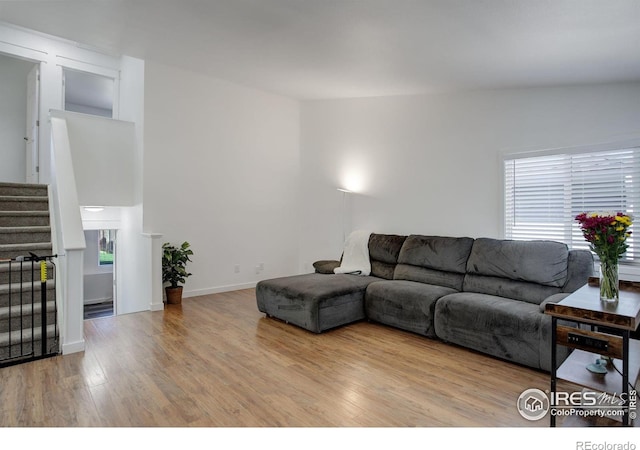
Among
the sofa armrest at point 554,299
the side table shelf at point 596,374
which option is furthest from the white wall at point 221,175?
the side table shelf at point 596,374

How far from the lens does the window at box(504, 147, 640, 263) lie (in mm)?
3270

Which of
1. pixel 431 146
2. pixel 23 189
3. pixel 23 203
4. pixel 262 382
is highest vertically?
pixel 431 146

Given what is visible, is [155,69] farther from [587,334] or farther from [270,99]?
[587,334]

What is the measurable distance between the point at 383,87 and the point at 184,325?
3710 millimetres

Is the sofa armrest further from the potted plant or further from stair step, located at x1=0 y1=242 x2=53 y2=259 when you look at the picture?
stair step, located at x1=0 y1=242 x2=53 y2=259

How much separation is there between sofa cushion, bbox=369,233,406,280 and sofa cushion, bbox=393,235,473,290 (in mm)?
111

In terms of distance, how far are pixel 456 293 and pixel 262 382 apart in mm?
2097

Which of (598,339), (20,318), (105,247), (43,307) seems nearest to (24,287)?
(20,318)

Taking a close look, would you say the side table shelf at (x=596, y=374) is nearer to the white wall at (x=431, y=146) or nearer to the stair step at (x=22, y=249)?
the white wall at (x=431, y=146)

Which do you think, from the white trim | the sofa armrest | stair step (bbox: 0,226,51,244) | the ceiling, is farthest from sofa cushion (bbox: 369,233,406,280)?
stair step (bbox: 0,226,51,244)

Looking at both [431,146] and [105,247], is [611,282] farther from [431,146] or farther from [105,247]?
[105,247]

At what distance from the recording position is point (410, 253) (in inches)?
169

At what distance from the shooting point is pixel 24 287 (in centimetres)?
341

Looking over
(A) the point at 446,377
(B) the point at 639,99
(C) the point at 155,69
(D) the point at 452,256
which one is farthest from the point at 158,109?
(B) the point at 639,99
